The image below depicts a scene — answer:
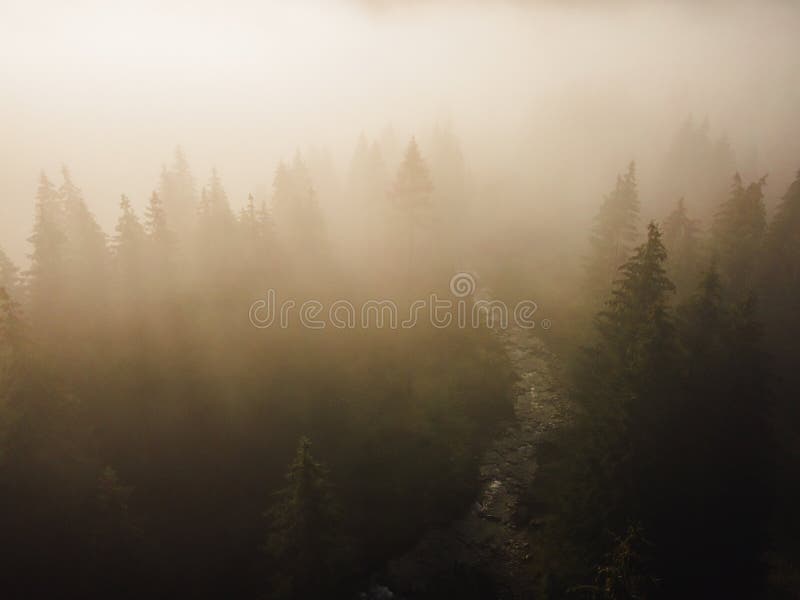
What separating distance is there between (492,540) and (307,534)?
1058 centimetres

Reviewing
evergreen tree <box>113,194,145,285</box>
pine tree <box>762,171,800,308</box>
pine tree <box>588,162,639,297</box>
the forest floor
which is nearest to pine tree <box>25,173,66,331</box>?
evergreen tree <box>113,194,145,285</box>

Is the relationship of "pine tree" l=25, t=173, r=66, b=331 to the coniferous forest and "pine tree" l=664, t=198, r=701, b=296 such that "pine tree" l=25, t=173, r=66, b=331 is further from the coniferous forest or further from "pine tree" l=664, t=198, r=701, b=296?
"pine tree" l=664, t=198, r=701, b=296

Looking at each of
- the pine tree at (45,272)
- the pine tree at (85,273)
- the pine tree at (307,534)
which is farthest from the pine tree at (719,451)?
the pine tree at (45,272)

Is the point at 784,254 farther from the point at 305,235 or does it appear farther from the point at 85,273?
the point at 85,273

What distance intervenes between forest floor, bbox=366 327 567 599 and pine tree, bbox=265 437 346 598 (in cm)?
387

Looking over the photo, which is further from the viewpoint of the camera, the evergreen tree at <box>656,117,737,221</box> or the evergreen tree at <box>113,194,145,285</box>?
the evergreen tree at <box>656,117,737,221</box>

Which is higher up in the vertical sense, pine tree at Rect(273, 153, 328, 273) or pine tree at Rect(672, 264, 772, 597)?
pine tree at Rect(273, 153, 328, 273)

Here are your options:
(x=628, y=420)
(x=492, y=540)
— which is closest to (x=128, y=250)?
(x=492, y=540)

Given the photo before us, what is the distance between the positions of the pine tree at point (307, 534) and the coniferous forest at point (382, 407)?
126mm

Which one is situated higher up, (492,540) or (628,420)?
(628,420)

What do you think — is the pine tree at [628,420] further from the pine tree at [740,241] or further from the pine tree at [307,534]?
the pine tree at [740,241]

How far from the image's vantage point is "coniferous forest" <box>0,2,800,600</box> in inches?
746

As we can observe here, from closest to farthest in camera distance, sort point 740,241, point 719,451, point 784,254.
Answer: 1. point 719,451
2. point 740,241
3. point 784,254

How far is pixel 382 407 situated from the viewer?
31.0 meters
